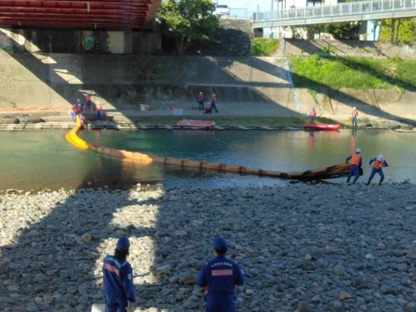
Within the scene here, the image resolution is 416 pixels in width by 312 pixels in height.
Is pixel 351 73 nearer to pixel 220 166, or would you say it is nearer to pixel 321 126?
pixel 321 126

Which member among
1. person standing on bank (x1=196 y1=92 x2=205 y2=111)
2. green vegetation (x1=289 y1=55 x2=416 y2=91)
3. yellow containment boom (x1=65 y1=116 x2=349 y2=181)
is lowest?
yellow containment boom (x1=65 y1=116 x2=349 y2=181)

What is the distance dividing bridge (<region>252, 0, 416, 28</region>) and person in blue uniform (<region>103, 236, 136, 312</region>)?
121 ft

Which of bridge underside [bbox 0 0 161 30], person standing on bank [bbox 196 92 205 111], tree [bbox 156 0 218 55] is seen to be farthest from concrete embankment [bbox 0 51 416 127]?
bridge underside [bbox 0 0 161 30]

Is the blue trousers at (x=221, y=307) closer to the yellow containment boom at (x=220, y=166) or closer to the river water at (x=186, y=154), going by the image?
the river water at (x=186, y=154)

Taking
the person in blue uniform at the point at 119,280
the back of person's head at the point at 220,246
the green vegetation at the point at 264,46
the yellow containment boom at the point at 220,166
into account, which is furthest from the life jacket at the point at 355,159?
the green vegetation at the point at 264,46

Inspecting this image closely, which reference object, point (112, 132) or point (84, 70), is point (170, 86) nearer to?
point (84, 70)

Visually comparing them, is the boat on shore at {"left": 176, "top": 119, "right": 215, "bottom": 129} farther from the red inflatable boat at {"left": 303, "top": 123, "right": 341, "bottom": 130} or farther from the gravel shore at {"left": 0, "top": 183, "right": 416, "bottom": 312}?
the gravel shore at {"left": 0, "top": 183, "right": 416, "bottom": 312}

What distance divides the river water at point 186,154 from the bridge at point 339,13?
914 cm

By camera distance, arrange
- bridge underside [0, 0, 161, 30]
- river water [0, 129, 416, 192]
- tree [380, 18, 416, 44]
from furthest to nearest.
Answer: tree [380, 18, 416, 44] < bridge underside [0, 0, 161, 30] < river water [0, 129, 416, 192]

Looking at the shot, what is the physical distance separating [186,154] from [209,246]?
60.5 feet

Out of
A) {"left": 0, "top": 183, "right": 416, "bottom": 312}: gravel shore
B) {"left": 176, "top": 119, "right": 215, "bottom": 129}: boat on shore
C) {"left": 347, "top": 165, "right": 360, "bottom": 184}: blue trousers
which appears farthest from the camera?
{"left": 176, "top": 119, "right": 215, "bottom": 129}: boat on shore

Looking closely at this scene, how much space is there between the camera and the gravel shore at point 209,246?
9578 mm

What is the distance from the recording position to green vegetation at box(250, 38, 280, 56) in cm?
5397

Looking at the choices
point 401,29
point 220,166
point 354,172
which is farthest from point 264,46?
point 354,172
